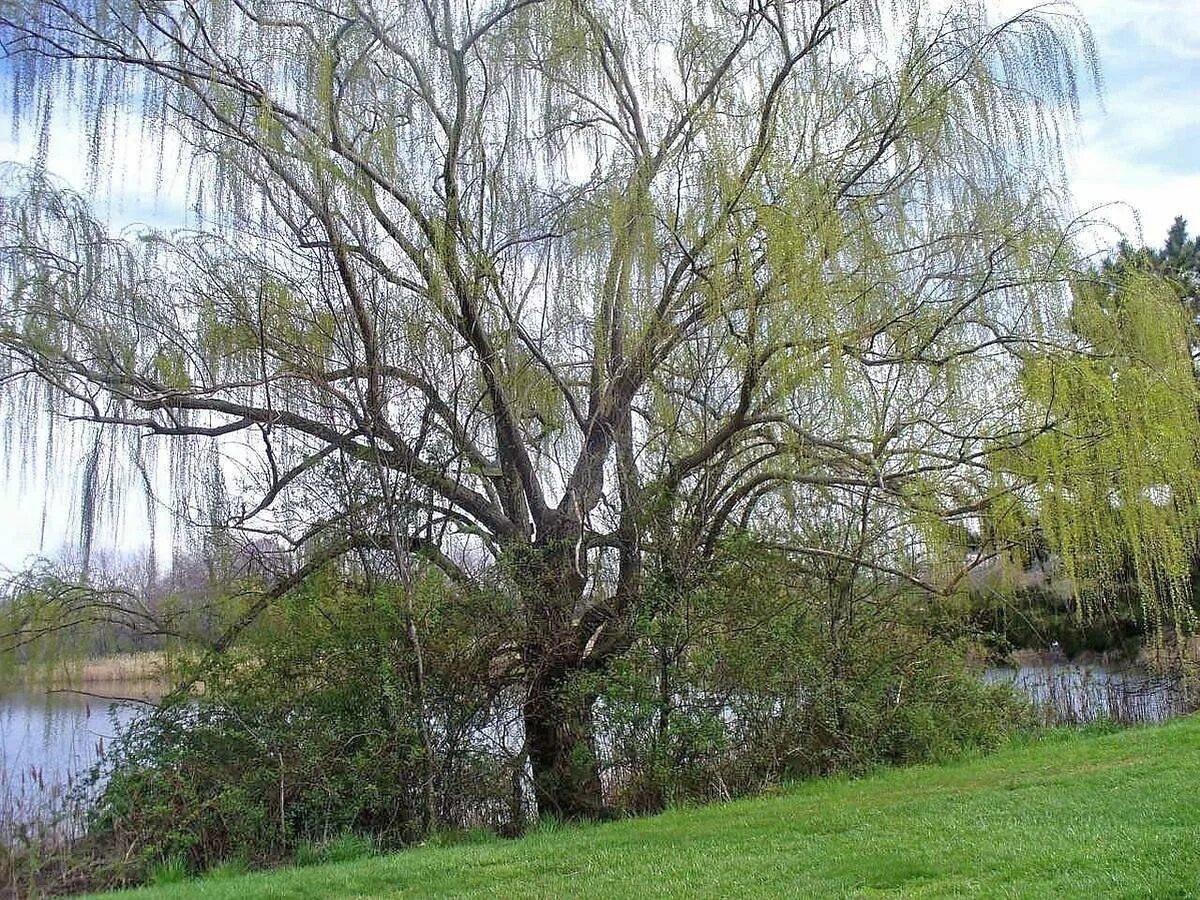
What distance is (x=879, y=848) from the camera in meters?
4.46

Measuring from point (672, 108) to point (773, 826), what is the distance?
4.97m

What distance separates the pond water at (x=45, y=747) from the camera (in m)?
6.81

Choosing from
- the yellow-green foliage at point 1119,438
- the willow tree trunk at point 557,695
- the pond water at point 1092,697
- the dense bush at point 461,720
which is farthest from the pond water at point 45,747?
the pond water at point 1092,697

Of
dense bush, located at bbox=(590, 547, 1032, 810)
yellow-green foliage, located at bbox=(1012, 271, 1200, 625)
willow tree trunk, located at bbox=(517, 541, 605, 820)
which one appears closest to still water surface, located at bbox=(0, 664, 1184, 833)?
dense bush, located at bbox=(590, 547, 1032, 810)

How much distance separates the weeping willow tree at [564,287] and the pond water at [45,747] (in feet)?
4.68

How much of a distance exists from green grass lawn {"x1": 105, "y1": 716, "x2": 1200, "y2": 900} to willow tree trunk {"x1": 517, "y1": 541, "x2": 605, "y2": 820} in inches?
40.0

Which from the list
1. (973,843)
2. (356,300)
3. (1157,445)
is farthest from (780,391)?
(356,300)

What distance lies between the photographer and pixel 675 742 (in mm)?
7207

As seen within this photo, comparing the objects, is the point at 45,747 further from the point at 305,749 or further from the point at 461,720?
the point at 461,720

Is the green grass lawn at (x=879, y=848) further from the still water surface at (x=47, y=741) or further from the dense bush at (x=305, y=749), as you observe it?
the still water surface at (x=47, y=741)

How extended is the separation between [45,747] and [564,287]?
5148 millimetres

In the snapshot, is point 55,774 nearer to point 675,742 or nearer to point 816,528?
point 675,742

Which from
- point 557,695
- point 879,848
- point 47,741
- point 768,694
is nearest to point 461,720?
point 557,695

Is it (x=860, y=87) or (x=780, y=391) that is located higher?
(x=860, y=87)
